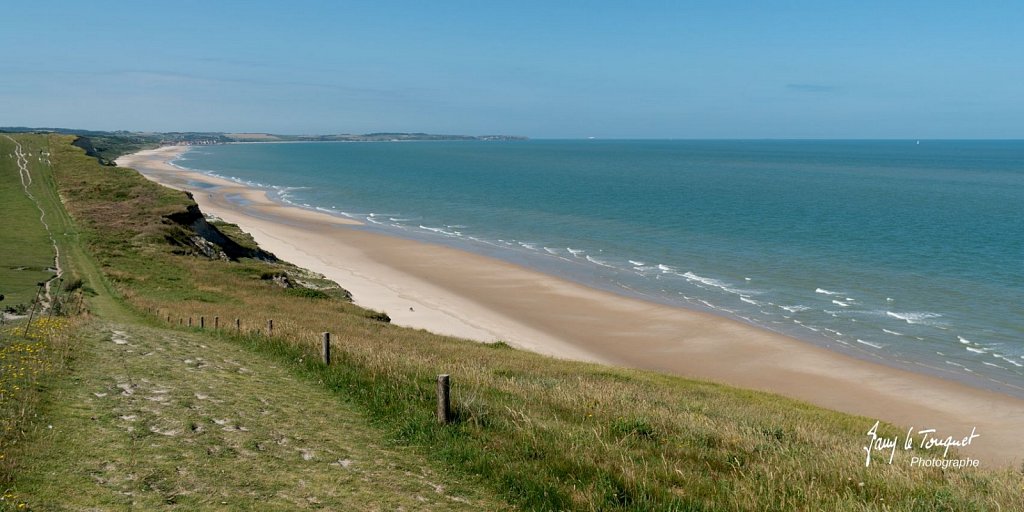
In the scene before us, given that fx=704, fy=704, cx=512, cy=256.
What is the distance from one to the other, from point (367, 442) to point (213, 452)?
2198mm

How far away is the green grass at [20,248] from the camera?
24.4 meters

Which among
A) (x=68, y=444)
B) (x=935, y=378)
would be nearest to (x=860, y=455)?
(x=68, y=444)

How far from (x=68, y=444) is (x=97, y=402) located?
220 centimetres

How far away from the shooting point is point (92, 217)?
43781 millimetres

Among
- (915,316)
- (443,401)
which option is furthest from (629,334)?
(443,401)

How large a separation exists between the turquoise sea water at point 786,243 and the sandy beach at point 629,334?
94.1 inches

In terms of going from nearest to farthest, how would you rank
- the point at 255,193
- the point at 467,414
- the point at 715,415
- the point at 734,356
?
the point at 467,414, the point at 715,415, the point at 734,356, the point at 255,193

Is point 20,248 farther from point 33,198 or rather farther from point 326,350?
point 326,350

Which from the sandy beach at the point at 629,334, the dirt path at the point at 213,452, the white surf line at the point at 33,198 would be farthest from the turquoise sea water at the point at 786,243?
the white surf line at the point at 33,198

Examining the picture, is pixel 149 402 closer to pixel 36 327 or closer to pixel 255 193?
pixel 36 327

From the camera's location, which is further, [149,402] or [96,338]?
[96,338]

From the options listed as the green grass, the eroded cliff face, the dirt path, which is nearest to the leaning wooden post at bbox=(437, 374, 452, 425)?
the dirt path

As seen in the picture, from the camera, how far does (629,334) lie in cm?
3669

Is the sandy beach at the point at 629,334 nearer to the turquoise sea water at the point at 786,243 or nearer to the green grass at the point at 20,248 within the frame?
the turquoise sea water at the point at 786,243
